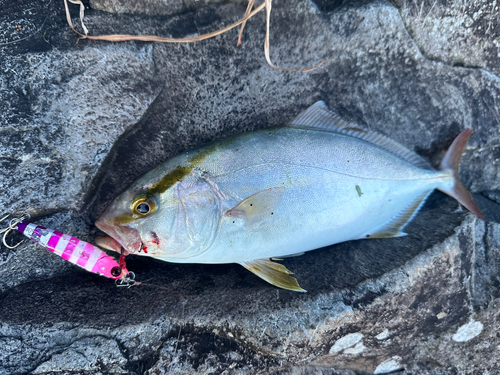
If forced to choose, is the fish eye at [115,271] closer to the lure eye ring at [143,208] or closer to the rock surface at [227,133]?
the rock surface at [227,133]

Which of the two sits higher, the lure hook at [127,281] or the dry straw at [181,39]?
the dry straw at [181,39]

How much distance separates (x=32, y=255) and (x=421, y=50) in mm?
2554

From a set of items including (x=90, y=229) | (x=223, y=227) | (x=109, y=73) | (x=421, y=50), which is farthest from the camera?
(x=421, y=50)

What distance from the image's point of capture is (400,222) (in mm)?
1812

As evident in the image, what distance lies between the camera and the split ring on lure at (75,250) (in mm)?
1531

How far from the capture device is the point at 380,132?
6.31ft

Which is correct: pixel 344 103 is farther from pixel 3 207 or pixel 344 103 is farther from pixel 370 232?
pixel 3 207

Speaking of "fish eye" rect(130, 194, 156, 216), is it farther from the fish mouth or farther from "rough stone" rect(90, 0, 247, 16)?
"rough stone" rect(90, 0, 247, 16)

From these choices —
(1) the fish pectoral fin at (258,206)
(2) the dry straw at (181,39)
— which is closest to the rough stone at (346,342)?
(1) the fish pectoral fin at (258,206)

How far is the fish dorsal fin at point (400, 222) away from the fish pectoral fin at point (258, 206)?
629 millimetres

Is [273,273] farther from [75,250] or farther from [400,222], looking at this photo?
[75,250]

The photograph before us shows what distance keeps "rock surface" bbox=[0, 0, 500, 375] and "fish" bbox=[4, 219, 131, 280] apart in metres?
0.11

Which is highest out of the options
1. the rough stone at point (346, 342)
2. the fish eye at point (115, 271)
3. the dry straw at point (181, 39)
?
the dry straw at point (181, 39)

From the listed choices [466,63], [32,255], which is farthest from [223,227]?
[466,63]
